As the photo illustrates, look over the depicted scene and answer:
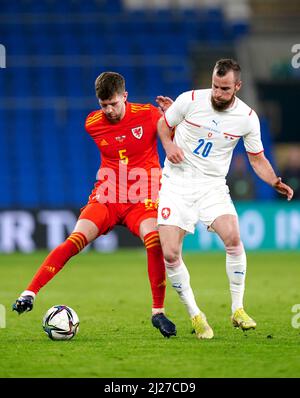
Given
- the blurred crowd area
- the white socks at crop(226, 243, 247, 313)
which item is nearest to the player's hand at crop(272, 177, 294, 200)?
the white socks at crop(226, 243, 247, 313)

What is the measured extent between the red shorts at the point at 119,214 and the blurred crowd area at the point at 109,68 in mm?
12026

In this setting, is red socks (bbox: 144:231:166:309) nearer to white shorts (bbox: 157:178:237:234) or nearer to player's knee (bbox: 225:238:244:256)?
white shorts (bbox: 157:178:237:234)

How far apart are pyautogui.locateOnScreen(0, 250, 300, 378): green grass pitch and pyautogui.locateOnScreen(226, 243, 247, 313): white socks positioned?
288 millimetres

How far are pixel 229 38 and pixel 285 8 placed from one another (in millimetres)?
1459

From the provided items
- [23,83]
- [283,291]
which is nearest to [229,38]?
[23,83]

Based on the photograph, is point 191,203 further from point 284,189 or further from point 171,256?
point 284,189

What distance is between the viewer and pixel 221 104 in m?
7.71

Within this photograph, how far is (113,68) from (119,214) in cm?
1468

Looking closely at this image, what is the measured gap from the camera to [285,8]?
76.5ft

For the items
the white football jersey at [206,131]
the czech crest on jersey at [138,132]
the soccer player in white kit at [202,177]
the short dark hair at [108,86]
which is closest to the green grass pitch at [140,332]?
the soccer player in white kit at [202,177]

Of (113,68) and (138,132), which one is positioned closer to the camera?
(138,132)

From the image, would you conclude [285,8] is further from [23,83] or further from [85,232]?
[85,232]

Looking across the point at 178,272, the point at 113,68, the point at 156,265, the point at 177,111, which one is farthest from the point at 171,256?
the point at 113,68

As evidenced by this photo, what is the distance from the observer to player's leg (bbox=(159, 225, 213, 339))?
24.9 feet
